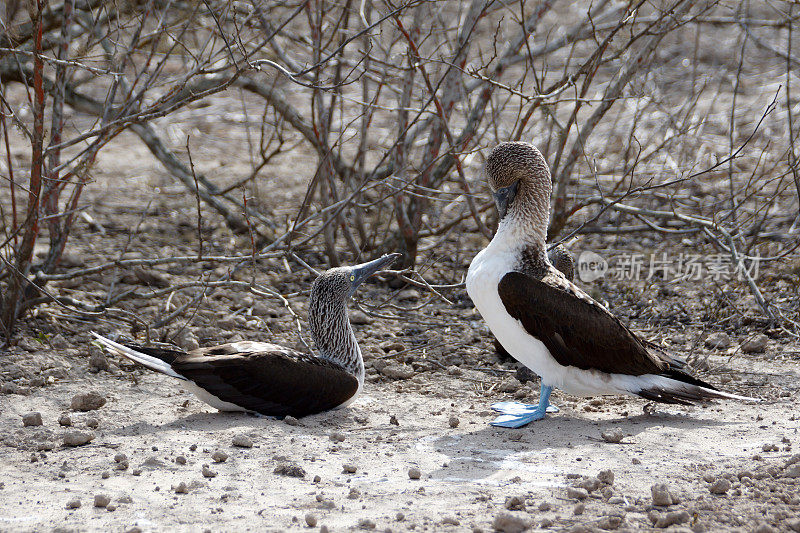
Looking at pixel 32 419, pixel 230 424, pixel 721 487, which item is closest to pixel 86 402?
pixel 32 419

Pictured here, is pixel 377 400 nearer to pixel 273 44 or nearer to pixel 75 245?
pixel 273 44

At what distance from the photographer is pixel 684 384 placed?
17.3 feet

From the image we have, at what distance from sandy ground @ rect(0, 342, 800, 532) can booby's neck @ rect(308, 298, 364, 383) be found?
0.24 meters

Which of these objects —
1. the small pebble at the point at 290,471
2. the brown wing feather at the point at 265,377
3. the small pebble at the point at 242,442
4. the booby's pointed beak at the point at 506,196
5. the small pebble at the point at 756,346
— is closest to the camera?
the small pebble at the point at 290,471

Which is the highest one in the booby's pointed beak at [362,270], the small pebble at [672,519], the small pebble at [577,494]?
the booby's pointed beak at [362,270]

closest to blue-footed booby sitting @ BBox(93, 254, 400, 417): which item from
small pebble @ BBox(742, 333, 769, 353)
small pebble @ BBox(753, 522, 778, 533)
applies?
small pebble @ BBox(753, 522, 778, 533)

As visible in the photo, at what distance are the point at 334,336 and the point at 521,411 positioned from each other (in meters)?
1.11

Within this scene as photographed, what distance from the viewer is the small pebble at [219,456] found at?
4.51 m

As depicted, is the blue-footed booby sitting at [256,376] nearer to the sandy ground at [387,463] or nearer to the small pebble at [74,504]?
the sandy ground at [387,463]

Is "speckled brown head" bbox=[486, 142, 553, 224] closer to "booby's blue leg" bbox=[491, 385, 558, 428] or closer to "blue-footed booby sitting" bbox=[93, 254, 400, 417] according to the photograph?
"booby's blue leg" bbox=[491, 385, 558, 428]

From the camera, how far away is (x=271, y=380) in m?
5.16

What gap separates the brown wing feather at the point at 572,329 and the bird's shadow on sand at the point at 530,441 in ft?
0.91

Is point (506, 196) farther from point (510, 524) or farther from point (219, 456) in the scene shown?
point (510, 524)

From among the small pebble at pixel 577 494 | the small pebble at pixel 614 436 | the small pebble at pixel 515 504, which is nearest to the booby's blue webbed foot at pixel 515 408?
the small pebble at pixel 614 436
